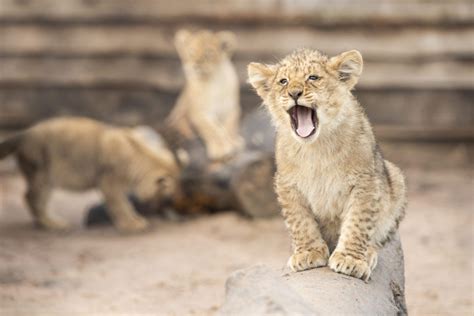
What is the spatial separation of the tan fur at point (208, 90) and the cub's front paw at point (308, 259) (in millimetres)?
4913

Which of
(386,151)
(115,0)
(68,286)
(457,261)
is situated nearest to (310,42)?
(386,151)

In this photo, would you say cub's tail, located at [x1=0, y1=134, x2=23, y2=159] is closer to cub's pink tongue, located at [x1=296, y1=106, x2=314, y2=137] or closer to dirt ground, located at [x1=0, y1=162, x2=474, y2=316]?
dirt ground, located at [x1=0, y1=162, x2=474, y2=316]

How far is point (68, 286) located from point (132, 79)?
5.25 meters

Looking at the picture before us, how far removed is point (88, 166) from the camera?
8.89 metres

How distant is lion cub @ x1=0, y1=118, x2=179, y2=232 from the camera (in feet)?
28.9

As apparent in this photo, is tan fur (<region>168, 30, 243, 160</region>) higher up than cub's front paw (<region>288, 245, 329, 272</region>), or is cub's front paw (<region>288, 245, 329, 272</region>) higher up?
tan fur (<region>168, 30, 243, 160</region>)

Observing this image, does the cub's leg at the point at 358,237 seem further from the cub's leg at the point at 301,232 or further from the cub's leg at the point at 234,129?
the cub's leg at the point at 234,129

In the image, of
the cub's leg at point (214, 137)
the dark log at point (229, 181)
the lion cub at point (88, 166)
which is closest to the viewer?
the dark log at point (229, 181)

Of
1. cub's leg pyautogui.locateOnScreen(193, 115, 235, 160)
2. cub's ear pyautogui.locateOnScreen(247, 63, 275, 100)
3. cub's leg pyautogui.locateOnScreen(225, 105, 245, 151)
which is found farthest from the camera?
cub's leg pyautogui.locateOnScreen(225, 105, 245, 151)

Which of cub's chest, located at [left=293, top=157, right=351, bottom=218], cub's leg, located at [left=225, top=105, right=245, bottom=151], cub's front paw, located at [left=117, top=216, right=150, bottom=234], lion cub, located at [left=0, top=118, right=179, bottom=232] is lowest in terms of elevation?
cub's front paw, located at [left=117, top=216, right=150, bottom=234]

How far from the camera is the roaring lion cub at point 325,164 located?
173 inches

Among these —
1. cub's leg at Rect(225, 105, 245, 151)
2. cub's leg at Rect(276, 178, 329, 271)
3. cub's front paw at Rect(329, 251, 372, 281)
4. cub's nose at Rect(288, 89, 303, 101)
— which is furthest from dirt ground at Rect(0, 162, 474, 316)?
cub's nose at Rect(288, 89, 303, 101)

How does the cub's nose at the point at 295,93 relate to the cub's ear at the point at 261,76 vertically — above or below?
below

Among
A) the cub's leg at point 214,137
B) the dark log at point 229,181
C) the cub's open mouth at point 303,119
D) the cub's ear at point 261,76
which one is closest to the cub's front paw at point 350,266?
the cub's open mouth at point 303,119
